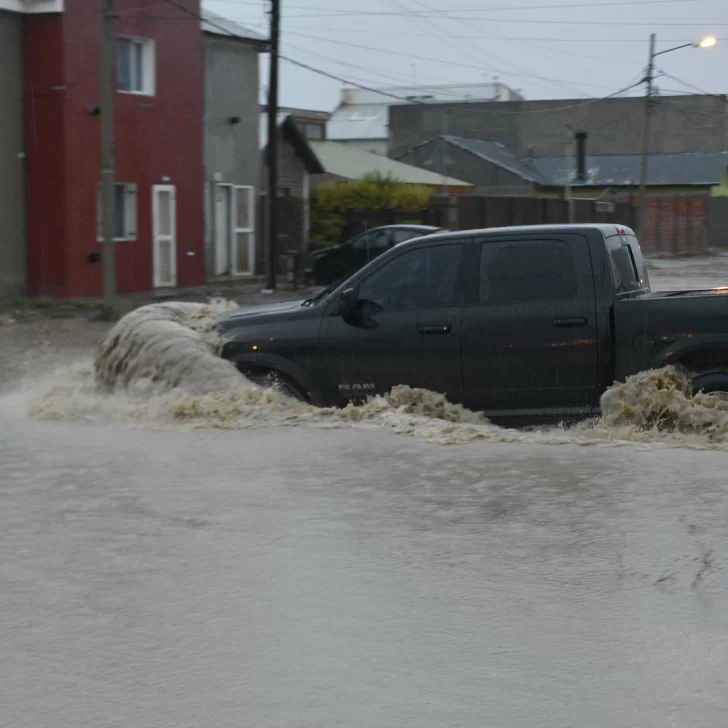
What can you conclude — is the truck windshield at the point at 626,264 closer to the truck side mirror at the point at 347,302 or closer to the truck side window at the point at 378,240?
the truck side mirror at the point at 347,302

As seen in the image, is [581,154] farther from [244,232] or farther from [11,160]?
[11,160]

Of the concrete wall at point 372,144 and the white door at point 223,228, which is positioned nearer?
the white door at point 223,228

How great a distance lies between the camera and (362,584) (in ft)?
19.9

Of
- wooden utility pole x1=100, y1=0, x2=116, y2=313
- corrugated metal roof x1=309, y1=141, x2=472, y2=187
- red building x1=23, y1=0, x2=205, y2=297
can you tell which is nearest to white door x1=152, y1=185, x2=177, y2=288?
red building x1=23, y1=0, x2=205, y2=297

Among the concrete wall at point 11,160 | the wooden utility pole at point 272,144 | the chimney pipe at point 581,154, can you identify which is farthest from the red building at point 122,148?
the chimney pipe at point 581,154

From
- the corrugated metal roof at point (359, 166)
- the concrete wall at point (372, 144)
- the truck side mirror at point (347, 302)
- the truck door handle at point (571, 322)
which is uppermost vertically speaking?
the concrete wall at point (372, 144)

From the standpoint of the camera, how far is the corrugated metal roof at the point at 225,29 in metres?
31.3

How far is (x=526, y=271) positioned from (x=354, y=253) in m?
20.0

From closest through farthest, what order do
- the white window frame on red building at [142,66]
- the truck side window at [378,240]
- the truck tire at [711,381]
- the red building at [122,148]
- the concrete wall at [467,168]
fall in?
the truck tire at [711,381]
the red building at [122,148]
the truck side window at [378,240]
the white window frame on red building at [142,66]
the concrete wall at [467,168]

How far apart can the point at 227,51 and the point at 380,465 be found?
82.0ft

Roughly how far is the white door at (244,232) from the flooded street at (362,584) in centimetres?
2365

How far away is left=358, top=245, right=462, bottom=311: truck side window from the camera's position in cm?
973

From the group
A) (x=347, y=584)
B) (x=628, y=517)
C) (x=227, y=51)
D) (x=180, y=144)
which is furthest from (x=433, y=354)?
(x=227, y=51)

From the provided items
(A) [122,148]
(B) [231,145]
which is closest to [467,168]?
(B) [231,145]
